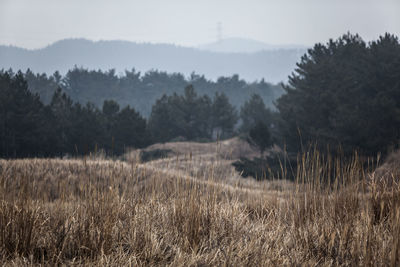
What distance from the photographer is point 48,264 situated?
2502mm

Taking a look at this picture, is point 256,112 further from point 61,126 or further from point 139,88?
point 139,88

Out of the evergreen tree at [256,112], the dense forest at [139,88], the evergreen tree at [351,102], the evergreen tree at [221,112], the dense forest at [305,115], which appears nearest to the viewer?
the evergreen tree at [351,102]

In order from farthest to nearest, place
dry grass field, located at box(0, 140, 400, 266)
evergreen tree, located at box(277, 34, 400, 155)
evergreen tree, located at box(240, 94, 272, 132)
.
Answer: evergreen tree, located at box(240, 94, 272, 132) < evergreen tree, located at box(277, 34, 400, 155) < dry grass field, located at box(0, 140, 400, 266)

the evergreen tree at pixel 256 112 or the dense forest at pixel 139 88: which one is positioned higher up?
the dense forest at pixel 139 88

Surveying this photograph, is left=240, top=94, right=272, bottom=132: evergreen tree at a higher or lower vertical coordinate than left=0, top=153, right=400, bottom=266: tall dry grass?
higher

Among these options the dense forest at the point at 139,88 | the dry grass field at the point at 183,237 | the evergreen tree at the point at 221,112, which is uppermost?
the dense forest at the point at 139,88

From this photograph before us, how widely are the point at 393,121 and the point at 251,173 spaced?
8.01 meters

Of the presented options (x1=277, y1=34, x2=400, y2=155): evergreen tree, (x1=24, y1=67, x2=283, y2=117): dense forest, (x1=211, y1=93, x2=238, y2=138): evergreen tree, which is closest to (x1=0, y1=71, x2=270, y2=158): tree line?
(x1=211, y1=93, x2=238, y2=138): evergreen tree

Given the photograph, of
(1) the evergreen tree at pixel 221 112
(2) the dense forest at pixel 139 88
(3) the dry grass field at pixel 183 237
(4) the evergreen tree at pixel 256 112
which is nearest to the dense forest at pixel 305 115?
(1) the evergreen tree at pixel 221 112

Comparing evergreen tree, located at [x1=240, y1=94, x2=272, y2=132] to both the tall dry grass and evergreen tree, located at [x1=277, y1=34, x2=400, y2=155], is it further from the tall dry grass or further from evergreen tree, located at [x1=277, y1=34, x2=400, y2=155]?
the tall dry grass

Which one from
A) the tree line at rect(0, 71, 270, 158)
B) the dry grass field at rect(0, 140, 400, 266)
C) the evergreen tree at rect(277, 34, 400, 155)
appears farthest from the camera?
the tree line at rect(0, 71, 270, 158)

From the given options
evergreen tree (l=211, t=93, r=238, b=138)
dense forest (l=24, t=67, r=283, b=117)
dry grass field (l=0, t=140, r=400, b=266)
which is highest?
dense forest (l=24, t=67, r=283, b=117)

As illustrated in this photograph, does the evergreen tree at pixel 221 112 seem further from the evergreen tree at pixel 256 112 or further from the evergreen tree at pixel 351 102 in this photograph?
the evergreen tree at pixel 351 102

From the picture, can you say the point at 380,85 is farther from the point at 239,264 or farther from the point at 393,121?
the point at 239,264
